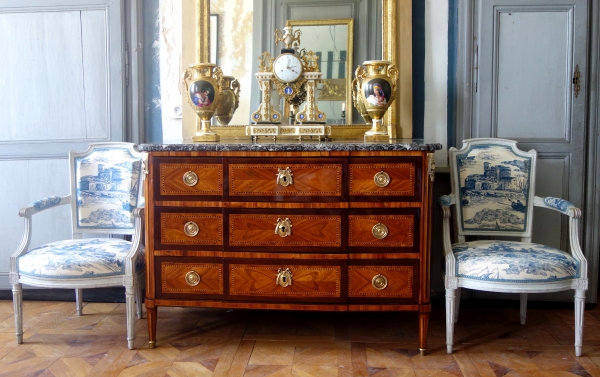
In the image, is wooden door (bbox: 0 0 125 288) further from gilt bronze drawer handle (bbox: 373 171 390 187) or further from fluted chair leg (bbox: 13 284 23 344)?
gilt bronze drawer handle (bbox: 373 171 390 187)

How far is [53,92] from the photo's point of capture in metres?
3.40

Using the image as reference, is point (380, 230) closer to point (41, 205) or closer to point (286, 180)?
point (286, 180)

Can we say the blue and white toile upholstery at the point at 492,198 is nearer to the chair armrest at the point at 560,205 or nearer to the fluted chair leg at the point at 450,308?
the chair armrest at the point at 560,205

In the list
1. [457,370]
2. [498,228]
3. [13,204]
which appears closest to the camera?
[457,370]

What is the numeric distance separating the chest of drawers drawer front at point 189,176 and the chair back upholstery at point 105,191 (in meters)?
0.54

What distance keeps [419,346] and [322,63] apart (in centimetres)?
165

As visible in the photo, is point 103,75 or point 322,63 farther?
point 103,75

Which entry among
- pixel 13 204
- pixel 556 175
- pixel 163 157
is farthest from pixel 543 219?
pixel 13 204

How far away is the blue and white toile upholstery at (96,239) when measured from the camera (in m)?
2.63

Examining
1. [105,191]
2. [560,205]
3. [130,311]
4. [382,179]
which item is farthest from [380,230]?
[105,191]

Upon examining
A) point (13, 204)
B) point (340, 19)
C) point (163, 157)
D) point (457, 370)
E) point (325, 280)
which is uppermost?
point (340, 19)

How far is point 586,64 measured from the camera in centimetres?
315

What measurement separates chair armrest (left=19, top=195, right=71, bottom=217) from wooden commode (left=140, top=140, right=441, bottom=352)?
0.70 metres

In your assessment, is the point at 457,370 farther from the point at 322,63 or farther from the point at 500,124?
the point at 322,63
